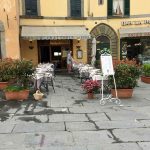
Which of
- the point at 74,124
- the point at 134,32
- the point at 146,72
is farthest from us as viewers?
the point at 134,32

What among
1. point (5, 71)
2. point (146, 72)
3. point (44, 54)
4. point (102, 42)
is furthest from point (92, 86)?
point (102, 42)

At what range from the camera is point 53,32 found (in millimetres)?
21844

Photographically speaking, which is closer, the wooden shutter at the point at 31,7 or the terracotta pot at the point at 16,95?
the terracotta pot at the point at 16,95

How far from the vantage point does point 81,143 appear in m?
6.51

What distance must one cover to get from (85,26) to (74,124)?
53.1 ft

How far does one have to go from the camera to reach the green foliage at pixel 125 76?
1137 cm

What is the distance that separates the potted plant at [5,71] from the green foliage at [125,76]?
393 cm

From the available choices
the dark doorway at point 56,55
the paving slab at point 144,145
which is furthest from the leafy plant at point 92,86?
the dark doorway at point 56,55

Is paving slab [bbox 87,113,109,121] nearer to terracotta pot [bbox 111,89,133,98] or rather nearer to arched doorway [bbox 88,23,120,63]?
terracotta pot [bbox 111,89,133,98]

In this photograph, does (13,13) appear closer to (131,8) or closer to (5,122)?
(131,8)

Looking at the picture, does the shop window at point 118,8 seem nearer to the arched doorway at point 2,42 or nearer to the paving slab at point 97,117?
the arched doorway at point 2,42

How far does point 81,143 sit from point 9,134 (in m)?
1.73

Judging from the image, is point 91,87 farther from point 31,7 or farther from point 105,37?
point 105,37

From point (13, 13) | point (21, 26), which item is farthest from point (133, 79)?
point (21, 26)
